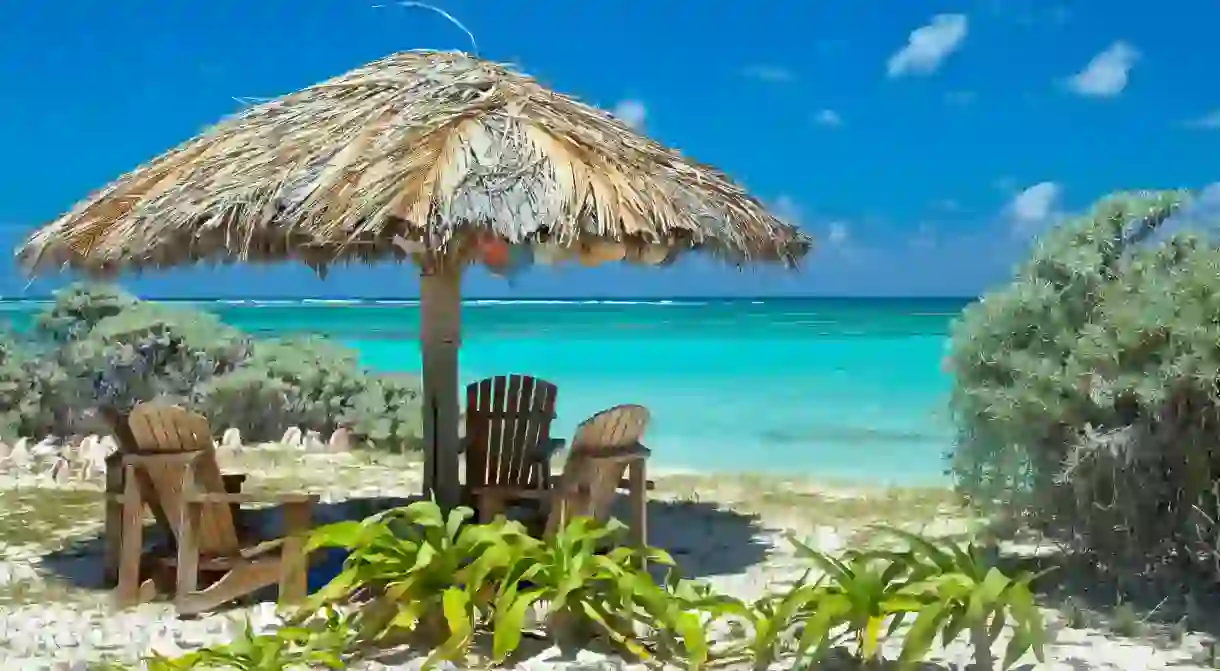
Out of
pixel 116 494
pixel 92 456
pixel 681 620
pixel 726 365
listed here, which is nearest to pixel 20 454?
pixel 92 456

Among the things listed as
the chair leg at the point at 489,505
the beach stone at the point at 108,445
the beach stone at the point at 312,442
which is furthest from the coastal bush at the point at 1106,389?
the beach stone at the point at 108,445

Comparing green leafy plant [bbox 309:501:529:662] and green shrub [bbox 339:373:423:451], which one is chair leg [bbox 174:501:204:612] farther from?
green shrub [bbox 339:373:423:451]

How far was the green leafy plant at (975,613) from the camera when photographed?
3.53 m

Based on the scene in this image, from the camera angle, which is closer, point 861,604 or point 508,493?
point 861,604

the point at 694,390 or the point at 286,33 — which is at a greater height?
the point at 286,33

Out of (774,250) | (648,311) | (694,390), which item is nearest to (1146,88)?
(648,311)

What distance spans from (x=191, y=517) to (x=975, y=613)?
2.82m

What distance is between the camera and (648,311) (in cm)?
5359

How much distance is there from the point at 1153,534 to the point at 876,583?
5.54 feet

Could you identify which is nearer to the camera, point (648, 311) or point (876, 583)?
point (876, 583)

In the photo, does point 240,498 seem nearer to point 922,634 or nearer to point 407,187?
point 407,187

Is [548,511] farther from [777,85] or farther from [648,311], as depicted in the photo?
[777,85]

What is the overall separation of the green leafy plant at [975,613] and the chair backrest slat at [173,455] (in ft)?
8.58

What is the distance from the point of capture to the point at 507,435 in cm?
574
